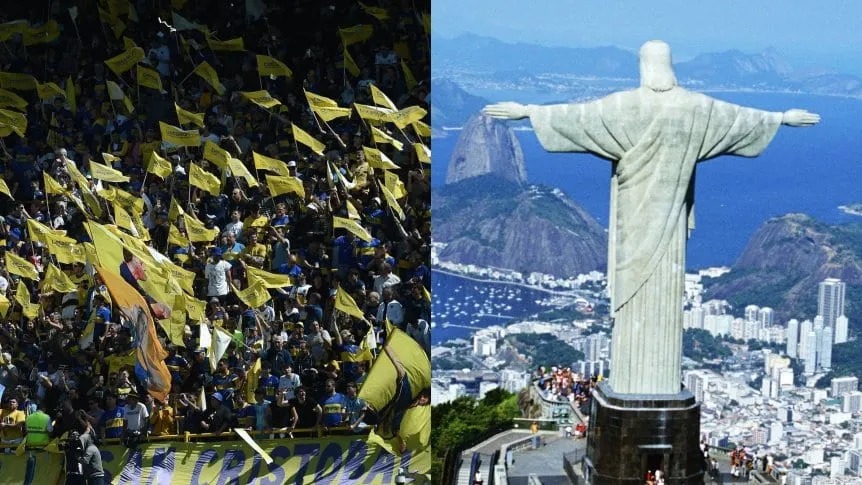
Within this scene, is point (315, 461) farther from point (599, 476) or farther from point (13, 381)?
point (599, 476)

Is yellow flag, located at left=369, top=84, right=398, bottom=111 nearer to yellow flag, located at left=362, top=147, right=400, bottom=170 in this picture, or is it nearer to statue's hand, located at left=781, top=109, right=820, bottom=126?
yellow flag, located at left=362, top=147, right=400, bottom=170

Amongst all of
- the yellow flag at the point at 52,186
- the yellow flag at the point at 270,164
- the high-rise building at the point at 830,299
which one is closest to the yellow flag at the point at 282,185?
the yellow flag at the point at 270,164

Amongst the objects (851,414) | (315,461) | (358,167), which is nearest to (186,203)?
(358,167)

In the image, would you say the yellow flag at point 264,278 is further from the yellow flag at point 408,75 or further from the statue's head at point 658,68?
the statue's head at point 658,68

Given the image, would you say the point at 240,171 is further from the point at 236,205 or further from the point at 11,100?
the point at 11,100

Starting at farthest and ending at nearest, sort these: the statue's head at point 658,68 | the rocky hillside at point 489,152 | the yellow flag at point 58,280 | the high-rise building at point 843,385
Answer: the rocky hillside at point 489,152, the yellow flag at point 58,280, the high-rise building at point 843,385, the statue's head at point 658,68

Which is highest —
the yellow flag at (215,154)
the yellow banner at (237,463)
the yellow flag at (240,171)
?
the yellow flag at (215,154)
